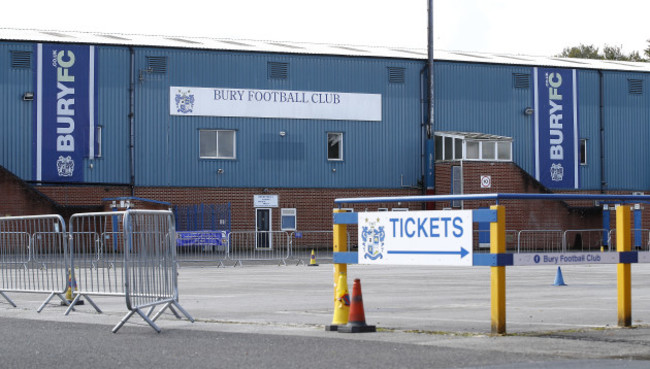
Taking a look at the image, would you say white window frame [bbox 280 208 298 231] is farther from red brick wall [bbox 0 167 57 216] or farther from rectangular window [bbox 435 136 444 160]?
red brick wall [bbox 0 167 57 216]

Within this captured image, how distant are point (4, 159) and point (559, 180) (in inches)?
1015

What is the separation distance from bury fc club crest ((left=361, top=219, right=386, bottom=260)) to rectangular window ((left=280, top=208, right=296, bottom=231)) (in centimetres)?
3485

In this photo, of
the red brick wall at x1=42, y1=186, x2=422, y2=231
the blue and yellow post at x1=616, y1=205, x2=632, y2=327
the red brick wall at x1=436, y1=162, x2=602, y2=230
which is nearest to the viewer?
the blue and yellow post at x1=616, y1=205, x2=632, y2=327

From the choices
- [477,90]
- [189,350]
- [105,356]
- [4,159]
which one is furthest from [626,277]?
[477,90]

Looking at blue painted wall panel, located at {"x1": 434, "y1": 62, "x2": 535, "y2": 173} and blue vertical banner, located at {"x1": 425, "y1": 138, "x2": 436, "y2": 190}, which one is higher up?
blue painted wall panel, located at {"x1": 434, "y1": 62, "x2": 535, "y2": 173}

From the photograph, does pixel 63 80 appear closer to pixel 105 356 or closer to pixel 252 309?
pixel 252 309

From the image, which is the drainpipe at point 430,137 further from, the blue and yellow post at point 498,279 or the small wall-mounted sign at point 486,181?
the blue and yellow post at point 498,279

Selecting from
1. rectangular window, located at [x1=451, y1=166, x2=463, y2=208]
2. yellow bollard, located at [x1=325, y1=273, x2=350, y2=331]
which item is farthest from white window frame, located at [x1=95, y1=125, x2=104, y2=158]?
yellow bollard, located at [x1=325, y1=273, x2=350, y2=331]

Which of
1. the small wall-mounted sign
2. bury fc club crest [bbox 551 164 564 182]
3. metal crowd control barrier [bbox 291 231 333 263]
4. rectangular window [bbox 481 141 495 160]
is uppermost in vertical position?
rectangular window [bbox 481 141 495 160]

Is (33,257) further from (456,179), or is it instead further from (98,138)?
(456,179)

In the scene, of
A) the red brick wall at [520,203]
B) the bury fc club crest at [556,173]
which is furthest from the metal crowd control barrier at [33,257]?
the bury fc club crest at [556,173]

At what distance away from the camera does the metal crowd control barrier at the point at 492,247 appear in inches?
434

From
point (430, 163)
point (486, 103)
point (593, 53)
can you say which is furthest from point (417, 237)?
point (593, 53)

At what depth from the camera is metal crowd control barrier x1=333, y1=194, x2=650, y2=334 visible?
11031 mm
